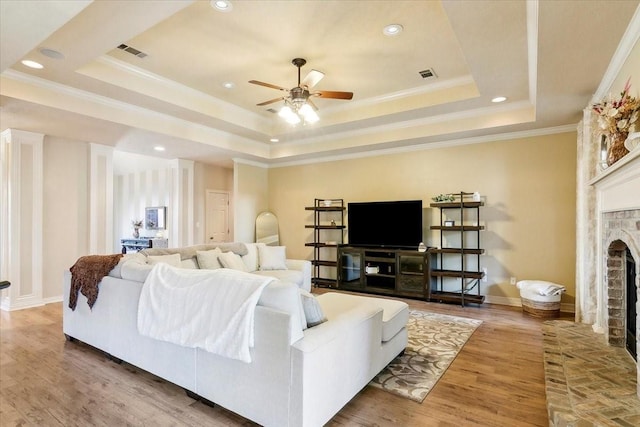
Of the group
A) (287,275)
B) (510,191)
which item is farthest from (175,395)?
(510,191)

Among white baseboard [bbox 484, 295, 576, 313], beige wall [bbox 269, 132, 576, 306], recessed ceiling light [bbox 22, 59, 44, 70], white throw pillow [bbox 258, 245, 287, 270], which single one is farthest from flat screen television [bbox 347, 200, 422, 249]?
recessed ceiling light [bbox 22, 59, 44, 70]

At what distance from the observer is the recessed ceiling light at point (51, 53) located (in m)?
3.06

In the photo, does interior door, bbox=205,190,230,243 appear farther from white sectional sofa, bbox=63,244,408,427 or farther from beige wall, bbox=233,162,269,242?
white sectional sofa, bbox=63,244,408,427

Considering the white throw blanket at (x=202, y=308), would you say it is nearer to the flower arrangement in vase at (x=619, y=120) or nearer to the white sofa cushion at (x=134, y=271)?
the white sofa cushion at (x=134, y=271)

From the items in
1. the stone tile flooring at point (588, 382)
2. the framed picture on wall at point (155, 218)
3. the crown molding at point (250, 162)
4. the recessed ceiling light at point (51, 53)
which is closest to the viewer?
the stone tile flooring at point (588, 382)

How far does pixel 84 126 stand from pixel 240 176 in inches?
114

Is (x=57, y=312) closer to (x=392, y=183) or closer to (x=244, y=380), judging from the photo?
(x=244, y=380)

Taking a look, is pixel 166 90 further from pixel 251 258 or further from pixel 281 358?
pixel 281 358

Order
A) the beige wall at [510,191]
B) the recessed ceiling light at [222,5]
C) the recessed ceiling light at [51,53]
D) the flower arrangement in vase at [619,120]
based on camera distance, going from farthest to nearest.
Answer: the beige wall at [510,191]
the recessed ceiling light at [51,53]
the recessed ceiling light at [222,5]
the flower arrangement in vase at [619,120]

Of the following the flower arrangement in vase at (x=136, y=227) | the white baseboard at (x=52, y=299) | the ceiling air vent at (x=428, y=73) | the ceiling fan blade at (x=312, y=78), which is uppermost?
the ceiling air vent at (x=428, y=73)

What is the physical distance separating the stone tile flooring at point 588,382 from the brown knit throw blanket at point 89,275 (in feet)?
11.9

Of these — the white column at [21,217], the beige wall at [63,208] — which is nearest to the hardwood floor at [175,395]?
the white column at [21,217]

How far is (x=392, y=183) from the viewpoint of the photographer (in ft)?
19.7

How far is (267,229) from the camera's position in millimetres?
7238
